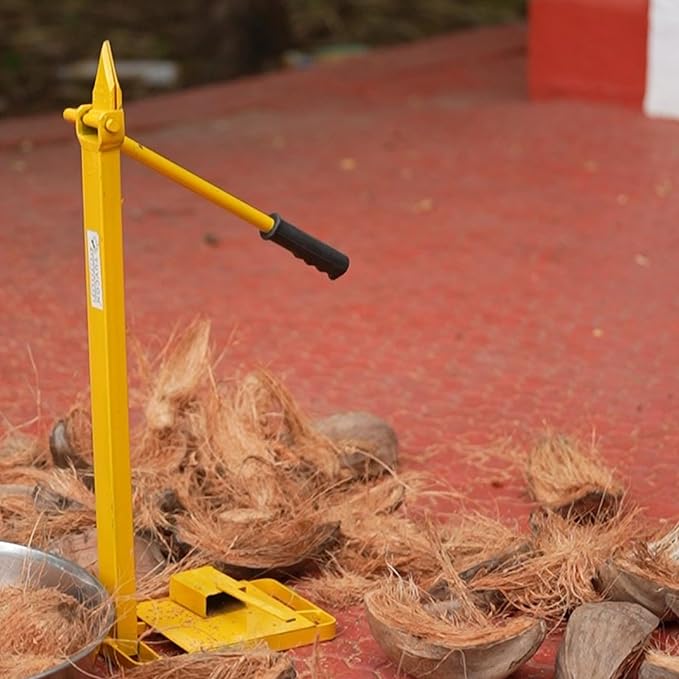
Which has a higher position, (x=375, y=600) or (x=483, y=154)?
(x=375, y=600)

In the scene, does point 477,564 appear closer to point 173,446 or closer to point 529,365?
point 173,446

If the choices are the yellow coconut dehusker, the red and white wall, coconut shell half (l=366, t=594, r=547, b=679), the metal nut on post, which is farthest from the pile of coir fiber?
the red and white wall

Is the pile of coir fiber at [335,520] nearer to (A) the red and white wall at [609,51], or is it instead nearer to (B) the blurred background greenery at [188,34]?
(A) the red and white wall at [609,51]

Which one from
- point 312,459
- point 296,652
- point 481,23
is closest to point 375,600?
point 296,652

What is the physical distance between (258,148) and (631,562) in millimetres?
5604

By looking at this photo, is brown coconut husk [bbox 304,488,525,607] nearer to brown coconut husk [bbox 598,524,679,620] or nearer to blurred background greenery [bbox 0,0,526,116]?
brown coconut husk [bbox 598,524,679,620]

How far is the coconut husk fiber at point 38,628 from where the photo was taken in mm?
2840

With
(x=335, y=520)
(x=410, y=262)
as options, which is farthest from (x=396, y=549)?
(x=410, y=262)

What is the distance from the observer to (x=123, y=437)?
3057mm

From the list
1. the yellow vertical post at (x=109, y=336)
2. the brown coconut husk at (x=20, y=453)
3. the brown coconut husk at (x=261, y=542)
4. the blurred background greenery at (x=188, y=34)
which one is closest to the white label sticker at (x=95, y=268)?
the yellow vertical post at (x=109, y=336)

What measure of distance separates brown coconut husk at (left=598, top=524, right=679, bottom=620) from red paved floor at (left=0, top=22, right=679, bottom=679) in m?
0.24

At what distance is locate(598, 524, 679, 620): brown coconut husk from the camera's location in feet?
10.5

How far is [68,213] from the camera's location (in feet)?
23.7

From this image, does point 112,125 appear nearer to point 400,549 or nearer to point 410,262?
point 400,549
